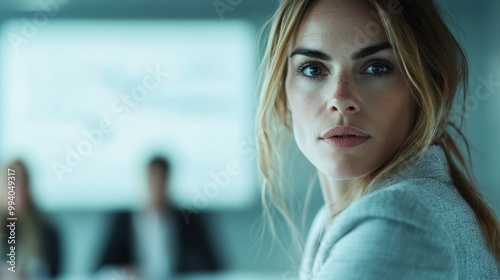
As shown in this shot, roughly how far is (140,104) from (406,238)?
4442mm

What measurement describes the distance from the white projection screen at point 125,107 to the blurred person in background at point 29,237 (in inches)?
A: 62.9

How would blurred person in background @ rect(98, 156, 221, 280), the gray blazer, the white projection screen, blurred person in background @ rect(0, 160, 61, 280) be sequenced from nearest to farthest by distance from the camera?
the gray blazer
blurred person in background @ rect(0, 160, 61, 280)
blurred person in background @ rect(98, 156, 221, 280)
the white projection screen

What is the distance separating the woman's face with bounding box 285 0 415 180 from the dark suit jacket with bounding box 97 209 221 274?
8.23 ft

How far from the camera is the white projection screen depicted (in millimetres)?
4988

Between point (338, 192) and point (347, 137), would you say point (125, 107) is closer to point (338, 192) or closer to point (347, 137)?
point (338, 192)

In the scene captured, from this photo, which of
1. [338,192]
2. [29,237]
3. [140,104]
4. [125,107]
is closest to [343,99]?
[338,192]

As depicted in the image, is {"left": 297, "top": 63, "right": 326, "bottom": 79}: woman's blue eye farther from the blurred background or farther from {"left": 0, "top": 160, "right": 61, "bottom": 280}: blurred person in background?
the blurred background

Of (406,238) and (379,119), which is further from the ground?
(379,119)

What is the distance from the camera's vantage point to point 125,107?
514 centimetres

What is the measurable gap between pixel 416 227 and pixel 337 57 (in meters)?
0.33

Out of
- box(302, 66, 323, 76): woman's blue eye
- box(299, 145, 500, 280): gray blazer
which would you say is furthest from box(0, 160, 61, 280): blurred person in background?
box(299, 145, 500, 280): gray blazer

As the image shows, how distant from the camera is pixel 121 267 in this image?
333 cm

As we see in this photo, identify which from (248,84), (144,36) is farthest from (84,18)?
(248,84)

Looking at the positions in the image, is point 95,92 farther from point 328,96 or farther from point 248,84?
point 328,96
